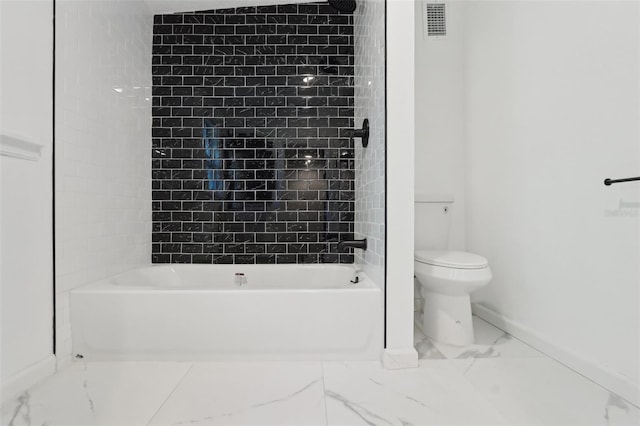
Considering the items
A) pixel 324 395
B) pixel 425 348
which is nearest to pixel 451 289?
pixel 425 348

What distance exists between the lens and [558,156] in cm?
177

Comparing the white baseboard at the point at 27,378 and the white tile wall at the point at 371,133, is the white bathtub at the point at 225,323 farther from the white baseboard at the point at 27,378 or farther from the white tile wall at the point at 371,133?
the white tile wall at the point at 371,133

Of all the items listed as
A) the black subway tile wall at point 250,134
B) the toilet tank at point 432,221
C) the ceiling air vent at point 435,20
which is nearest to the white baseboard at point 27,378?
the black subway tile wall at point 250,134

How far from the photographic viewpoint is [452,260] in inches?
76.9

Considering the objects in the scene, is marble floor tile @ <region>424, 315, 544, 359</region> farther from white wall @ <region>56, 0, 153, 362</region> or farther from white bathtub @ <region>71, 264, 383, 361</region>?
white wall @ <region>56, 0, 153, 362</region>

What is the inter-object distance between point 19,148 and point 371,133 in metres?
1.74

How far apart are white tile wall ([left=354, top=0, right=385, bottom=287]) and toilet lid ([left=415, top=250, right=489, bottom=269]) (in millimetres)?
332

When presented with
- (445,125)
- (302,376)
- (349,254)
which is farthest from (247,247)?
(445,125)

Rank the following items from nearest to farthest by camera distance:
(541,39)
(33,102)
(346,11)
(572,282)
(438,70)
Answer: (33,102) < (572,282) < (541,39) < (346,11) < (438,70)

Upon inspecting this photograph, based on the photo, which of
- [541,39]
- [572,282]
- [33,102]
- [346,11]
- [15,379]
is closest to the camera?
[15,379]

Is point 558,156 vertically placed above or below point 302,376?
above

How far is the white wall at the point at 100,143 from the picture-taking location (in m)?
1.72

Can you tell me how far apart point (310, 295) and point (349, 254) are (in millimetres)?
1021

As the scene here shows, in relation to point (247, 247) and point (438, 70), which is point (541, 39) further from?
point (247, 247)
